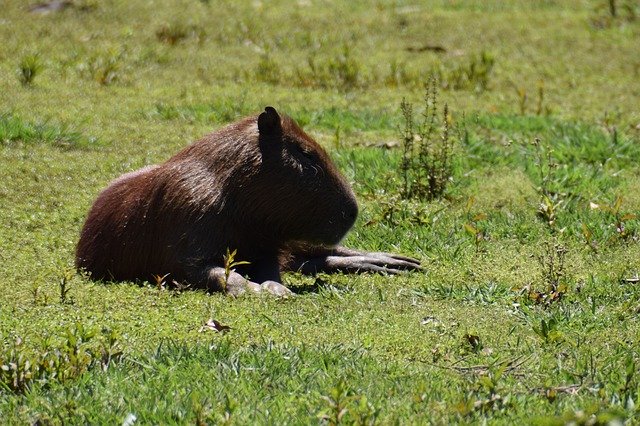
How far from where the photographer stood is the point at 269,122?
6480 mm

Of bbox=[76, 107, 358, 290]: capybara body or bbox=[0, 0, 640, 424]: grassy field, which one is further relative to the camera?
bbox=[76, 107, 358, 290]: capybara body

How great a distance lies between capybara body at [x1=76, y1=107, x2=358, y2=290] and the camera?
6355 mm

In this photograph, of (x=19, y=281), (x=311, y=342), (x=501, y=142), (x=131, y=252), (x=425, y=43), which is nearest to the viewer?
(x=311, y=342)

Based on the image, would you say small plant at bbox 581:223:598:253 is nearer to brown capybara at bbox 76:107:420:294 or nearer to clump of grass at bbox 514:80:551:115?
brown capybara at bbox 76:107:420:294

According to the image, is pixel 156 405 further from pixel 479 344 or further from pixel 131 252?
pixel 131 252

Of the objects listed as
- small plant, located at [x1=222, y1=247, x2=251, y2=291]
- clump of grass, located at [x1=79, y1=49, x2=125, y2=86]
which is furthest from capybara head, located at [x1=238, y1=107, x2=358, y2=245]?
clump of grass, located at [x1=79, y1=49, x2=125, y2=86]

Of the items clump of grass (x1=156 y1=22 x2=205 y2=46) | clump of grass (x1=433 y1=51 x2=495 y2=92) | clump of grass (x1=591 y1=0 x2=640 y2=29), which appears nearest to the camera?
clump of grass (x1=433 y1=51 x2=495 y2=92)

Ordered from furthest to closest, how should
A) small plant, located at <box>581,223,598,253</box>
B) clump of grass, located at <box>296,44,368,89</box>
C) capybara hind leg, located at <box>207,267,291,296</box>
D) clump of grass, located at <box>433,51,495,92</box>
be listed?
1. clump of grass, located at <box>433,51,495,92</box>
2. clump of grass, located at <box>296,44,368,89</box>
3. small plant, located at <box>581,223,598,253</box>
4. capybara hind leg, located at <box>207,267,291,296</box>

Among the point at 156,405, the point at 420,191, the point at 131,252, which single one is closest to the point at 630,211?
the point at 420,191

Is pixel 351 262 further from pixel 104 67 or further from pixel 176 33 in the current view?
pixel 176 33

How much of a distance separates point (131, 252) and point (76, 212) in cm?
129

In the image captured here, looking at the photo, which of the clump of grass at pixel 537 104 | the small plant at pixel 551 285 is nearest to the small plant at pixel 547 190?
the small plant at pixel 551 285

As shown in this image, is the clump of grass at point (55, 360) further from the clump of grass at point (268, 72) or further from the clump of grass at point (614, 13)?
the clump of grass at point (614, 13)

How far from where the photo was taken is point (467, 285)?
20.5ft
